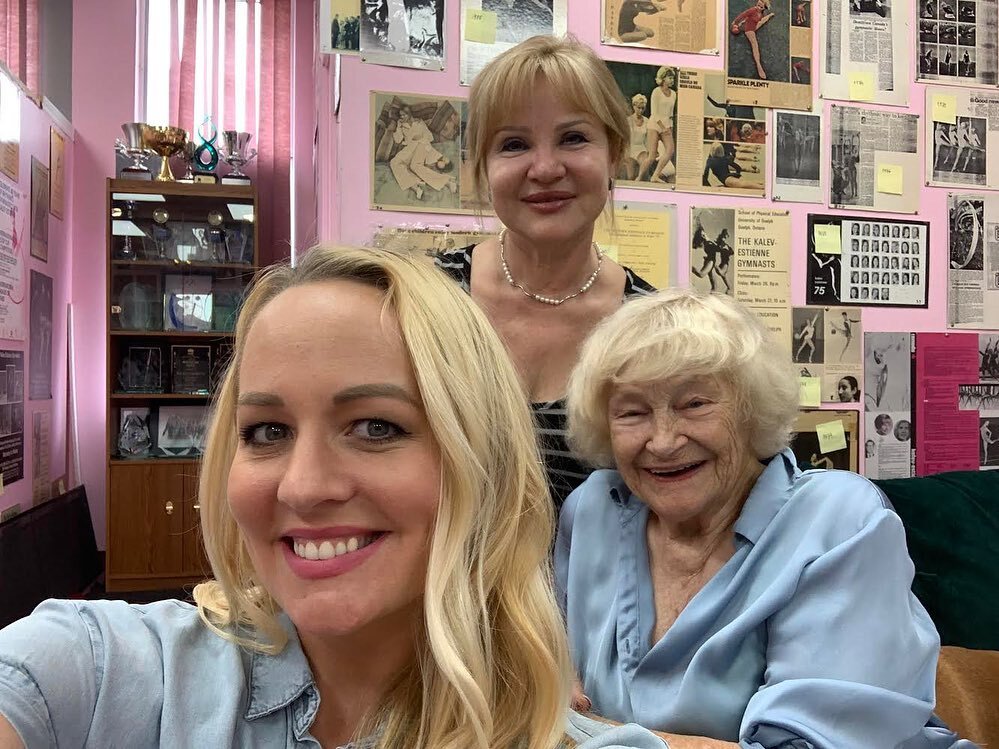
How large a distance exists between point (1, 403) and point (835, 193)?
377 cm

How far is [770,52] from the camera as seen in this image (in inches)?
108

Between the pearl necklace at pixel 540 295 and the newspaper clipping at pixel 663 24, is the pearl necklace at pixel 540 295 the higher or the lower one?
the lower one

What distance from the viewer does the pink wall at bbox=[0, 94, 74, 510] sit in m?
4.04

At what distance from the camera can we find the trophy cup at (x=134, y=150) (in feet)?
15.4

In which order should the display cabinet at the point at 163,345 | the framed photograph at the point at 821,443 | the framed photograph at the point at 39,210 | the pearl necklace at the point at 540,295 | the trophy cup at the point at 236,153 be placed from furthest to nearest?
the trophy cup at the point at 236,153
the display cabinet at the point at 163,345
the framed photograph at the point at 39,210
the framed photograph at the point at 821,443
the pearl necklace at the point at 540,295

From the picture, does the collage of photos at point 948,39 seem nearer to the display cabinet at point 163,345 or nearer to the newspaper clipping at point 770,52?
the newspaper clipping at point 770,52

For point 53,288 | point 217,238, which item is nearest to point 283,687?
point 217,238

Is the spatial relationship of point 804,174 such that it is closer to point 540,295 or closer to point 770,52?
point 770,52

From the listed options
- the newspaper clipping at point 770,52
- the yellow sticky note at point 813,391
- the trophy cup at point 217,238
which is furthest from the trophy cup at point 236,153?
the yellow sticky note at point 813,391

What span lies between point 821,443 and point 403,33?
77.6 inches

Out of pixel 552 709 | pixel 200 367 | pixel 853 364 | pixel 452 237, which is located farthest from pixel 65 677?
pixel 200 367

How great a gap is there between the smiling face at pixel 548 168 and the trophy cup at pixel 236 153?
3.66m

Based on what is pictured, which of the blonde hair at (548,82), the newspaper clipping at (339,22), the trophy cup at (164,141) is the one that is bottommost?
the blonde hair at (548,82)

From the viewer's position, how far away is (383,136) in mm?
2424
